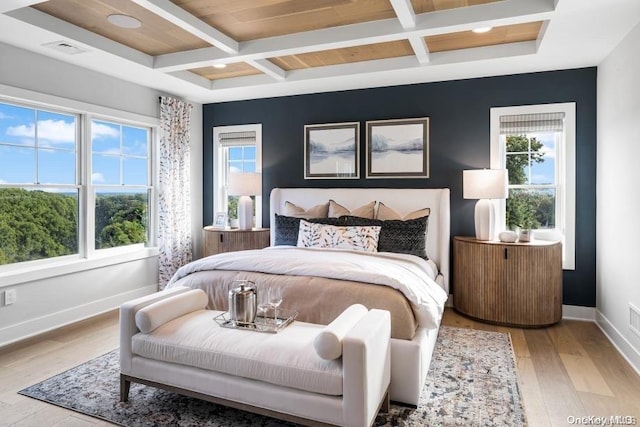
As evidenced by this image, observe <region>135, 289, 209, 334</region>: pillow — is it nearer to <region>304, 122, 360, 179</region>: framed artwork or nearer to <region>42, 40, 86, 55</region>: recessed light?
<region>42, 40, 86, 55</region>: recessed light

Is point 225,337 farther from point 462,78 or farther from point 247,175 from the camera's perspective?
point 462,78

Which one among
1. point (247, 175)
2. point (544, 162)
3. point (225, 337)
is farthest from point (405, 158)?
point (225, 337)

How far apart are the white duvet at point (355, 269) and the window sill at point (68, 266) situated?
1354 millimetres

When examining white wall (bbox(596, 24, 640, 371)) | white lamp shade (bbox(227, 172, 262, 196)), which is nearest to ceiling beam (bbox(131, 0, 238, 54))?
white lamp shade (bbox(227, 172, 262, 196))

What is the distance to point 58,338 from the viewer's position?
357 cm

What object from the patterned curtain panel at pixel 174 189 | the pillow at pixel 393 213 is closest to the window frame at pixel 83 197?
the patterned curtain panel at pixel 174 189

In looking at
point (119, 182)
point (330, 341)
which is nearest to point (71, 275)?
point (119, 182)

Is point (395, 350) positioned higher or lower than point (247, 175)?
lower

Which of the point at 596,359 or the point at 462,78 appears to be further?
the point at 462,78

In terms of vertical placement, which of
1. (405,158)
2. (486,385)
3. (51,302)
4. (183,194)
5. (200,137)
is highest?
(200,137)

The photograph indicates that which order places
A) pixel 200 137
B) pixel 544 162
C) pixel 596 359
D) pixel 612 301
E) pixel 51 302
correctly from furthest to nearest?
pixel 200 137
pixel 544 162
pixel 51 302
pixel 612 301
pixel 596 359

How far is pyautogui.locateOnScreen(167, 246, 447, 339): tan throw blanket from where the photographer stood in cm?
255

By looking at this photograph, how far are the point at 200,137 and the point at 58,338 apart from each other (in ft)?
9.96

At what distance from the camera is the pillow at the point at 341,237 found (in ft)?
12.5
